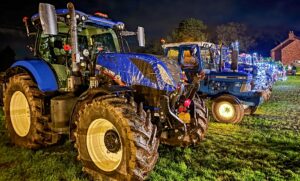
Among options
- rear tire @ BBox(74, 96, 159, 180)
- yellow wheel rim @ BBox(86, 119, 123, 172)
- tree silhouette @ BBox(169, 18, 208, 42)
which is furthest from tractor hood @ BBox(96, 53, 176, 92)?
tree silhouette @ BBox(169, 18, 208, 42)

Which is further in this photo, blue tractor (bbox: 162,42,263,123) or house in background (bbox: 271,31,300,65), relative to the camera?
house in background (bbox: 271,31,300,65)

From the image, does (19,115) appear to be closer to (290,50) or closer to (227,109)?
(227,109)

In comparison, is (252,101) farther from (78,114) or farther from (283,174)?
(78,114)

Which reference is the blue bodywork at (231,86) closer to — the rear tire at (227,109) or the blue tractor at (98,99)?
the rear tire at (227,109)

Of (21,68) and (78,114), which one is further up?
(21,68)

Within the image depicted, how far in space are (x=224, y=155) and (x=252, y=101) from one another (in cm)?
439

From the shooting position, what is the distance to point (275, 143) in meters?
6.80

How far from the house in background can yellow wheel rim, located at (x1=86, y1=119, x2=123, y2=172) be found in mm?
60327

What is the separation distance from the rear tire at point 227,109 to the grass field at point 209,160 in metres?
1.33

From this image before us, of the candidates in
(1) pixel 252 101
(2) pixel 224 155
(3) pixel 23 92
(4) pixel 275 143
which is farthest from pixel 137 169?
(1) pixel 252 101

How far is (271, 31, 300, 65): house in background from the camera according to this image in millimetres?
58925

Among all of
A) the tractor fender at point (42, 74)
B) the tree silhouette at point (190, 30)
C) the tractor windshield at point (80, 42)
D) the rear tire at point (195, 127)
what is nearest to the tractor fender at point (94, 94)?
the tractor fender at point (42, 74)

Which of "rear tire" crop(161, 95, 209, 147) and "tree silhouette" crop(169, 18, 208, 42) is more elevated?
"tree silhouette" crop(169, 18, 208, 42)

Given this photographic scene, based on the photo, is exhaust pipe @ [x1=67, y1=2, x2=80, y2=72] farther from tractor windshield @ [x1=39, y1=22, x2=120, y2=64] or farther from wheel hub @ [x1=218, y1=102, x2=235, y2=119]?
wheel hub @ [x1=218, y1=102, x2=235, y2=119]
